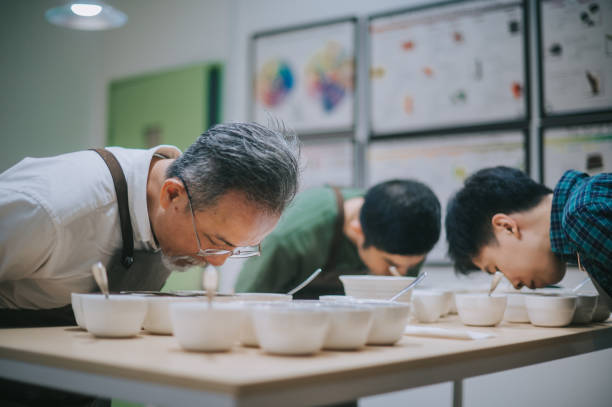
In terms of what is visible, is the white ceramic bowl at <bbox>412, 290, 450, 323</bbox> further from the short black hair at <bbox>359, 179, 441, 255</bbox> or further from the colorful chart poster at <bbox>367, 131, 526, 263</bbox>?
the colorful chart poster at <bbox>367, 131, 526, 263</bbox>

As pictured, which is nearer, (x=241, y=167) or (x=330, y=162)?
(x=241, y=167)

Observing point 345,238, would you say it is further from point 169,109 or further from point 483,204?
point 169,109

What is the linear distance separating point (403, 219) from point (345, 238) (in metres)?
0.34

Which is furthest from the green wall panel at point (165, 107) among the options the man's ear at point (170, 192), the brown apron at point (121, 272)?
the man's ear at point (170, 192)

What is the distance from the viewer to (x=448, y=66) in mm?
2906

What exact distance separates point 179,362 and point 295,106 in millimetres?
2724

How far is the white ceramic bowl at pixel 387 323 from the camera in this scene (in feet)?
3.11

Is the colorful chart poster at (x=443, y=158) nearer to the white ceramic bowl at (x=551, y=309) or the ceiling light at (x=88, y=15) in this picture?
the white ceramic bowl at (x=551, y=309)

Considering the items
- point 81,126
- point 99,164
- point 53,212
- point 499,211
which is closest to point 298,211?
point 499,211

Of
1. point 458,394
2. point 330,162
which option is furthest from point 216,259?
point 330,162

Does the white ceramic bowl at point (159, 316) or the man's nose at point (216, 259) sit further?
the man's nose at point (216, 259)

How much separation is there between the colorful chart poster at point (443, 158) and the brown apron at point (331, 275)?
660 millimetres

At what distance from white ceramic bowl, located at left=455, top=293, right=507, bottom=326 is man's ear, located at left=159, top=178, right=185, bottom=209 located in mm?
712

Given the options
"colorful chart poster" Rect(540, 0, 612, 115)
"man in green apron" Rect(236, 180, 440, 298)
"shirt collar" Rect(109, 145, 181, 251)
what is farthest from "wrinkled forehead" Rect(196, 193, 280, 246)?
"colorful chart poster" Rect(540, 0, 612, 115)
